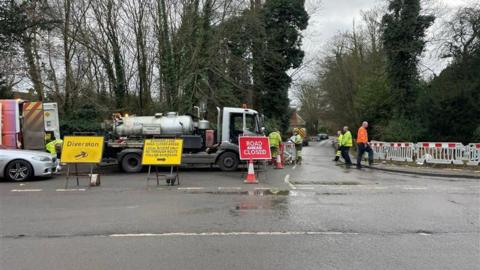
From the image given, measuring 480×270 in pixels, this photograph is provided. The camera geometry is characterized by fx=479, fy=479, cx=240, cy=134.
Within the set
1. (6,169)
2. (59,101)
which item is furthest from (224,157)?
(59,101)

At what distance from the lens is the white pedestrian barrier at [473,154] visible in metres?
19.4

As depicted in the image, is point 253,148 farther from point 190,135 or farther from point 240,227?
point 240,227

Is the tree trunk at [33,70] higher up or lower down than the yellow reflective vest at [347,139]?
higher up

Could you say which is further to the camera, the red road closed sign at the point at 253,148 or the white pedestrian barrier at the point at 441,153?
the white pedestrian barrier at the point at 441,153

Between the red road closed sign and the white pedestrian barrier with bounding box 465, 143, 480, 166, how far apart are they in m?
9.62

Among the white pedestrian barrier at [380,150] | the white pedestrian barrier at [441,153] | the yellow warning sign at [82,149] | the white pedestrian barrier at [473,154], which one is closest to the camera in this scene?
the yellow warning sign at [82,149]

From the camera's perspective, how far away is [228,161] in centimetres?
1827

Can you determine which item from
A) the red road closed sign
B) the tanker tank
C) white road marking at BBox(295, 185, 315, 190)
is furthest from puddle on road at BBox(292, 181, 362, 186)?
the tanker tank

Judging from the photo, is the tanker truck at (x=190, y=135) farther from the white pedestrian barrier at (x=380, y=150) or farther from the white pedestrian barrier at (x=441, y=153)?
the white pedestrian barrier at (x=380, y=150)

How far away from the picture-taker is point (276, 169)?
1908 cm

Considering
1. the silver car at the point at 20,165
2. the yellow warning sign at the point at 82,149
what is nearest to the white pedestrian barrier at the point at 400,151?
the yellow warning sign at the point at 82,149

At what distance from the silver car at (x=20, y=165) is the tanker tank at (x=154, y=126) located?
14.3 ft

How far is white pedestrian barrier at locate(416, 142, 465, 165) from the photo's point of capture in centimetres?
1989

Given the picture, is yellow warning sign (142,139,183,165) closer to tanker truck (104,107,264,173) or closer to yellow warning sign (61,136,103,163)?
yellow warning sign (61,136,103,163)
